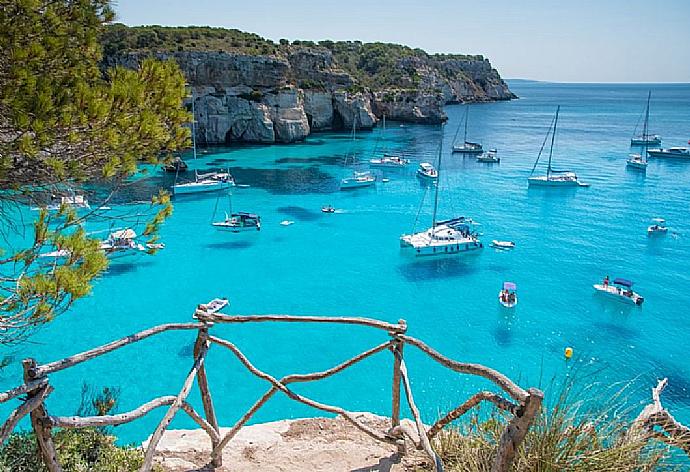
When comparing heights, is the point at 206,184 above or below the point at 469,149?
below

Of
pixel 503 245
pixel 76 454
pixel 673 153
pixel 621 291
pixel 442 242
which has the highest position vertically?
pixel 673 153

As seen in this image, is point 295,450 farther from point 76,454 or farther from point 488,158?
point 488,158

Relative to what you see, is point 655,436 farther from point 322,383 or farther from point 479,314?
point 479,314

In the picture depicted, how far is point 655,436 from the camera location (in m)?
3.99

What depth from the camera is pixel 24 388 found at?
3154 millimetres

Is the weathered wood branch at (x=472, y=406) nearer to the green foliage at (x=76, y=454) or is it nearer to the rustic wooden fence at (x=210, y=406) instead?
the rustic wooden fence at (x=210, y=406)

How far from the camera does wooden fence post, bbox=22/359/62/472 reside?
3.22 m

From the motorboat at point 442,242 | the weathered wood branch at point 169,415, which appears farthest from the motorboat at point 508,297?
the weathered wood branch at point 169,415

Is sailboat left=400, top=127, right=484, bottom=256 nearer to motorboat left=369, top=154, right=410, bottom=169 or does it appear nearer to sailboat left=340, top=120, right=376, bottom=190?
sailboat left=340, top=120, right=376, bottom=190

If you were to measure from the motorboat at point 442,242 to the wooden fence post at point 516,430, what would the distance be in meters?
21.0

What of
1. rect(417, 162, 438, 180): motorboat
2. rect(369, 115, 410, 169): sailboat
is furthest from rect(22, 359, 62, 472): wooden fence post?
rect(369, 115, 410, 169): sailboat

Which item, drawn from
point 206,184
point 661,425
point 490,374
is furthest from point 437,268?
point 490,374

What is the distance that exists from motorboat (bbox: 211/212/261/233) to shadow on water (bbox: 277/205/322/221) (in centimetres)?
331

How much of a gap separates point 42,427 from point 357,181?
34.4 m
